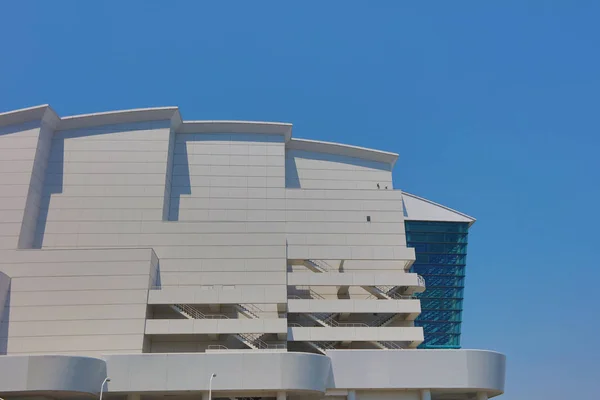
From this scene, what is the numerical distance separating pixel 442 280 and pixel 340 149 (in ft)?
132

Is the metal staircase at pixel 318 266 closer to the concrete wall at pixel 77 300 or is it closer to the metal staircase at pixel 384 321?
the metal staircase at pixel 384 321

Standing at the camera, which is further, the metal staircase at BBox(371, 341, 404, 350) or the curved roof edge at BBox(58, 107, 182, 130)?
the curved roof edge at BBox(58, 107, 182, 130)

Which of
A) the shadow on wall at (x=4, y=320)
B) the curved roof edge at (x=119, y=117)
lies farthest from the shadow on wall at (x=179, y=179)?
the shadow on wall at (x=4, y=320)

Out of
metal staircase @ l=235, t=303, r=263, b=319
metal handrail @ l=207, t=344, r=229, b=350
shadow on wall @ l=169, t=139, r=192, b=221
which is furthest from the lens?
shadow on wall @ l=169, t=139, r=192, b=221

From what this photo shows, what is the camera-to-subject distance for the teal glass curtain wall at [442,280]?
317ft

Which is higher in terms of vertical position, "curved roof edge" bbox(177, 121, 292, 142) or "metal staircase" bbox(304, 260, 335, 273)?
"curved roof edge" bbox(177, 121, 292, 142)

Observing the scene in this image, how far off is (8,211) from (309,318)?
30473 mm

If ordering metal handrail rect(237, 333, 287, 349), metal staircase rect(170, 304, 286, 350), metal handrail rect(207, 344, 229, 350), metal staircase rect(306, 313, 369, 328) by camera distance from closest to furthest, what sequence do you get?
1. metal staircase rect(170, 304, 286, 350)
2. metal handrail rect(237, 333, 287, 349)
3. metal handrail rect(207, 344, 229, 350)
4. metal staircase rect(306, 313, 369, 328)

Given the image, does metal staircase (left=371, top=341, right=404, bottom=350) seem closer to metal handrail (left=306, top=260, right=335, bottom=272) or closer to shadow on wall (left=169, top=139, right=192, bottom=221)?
metal handrail (left=306, top=260, right=335, bottom=272)

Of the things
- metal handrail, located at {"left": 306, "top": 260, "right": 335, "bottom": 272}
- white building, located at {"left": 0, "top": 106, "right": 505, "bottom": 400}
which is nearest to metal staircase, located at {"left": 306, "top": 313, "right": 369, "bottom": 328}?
white building, located at {"left": 0, "top": 106, "right": 505, "bottom": 400}

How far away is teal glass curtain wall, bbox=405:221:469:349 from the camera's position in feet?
317

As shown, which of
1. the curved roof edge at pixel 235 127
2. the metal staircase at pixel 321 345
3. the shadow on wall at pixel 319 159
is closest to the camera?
the metal staircase at pixel 321 345

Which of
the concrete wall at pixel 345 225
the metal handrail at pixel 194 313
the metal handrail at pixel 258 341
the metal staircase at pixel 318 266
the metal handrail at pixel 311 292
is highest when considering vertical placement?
the concrete wall at pixel 345 225

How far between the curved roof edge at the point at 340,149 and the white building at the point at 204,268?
23 centimetres
